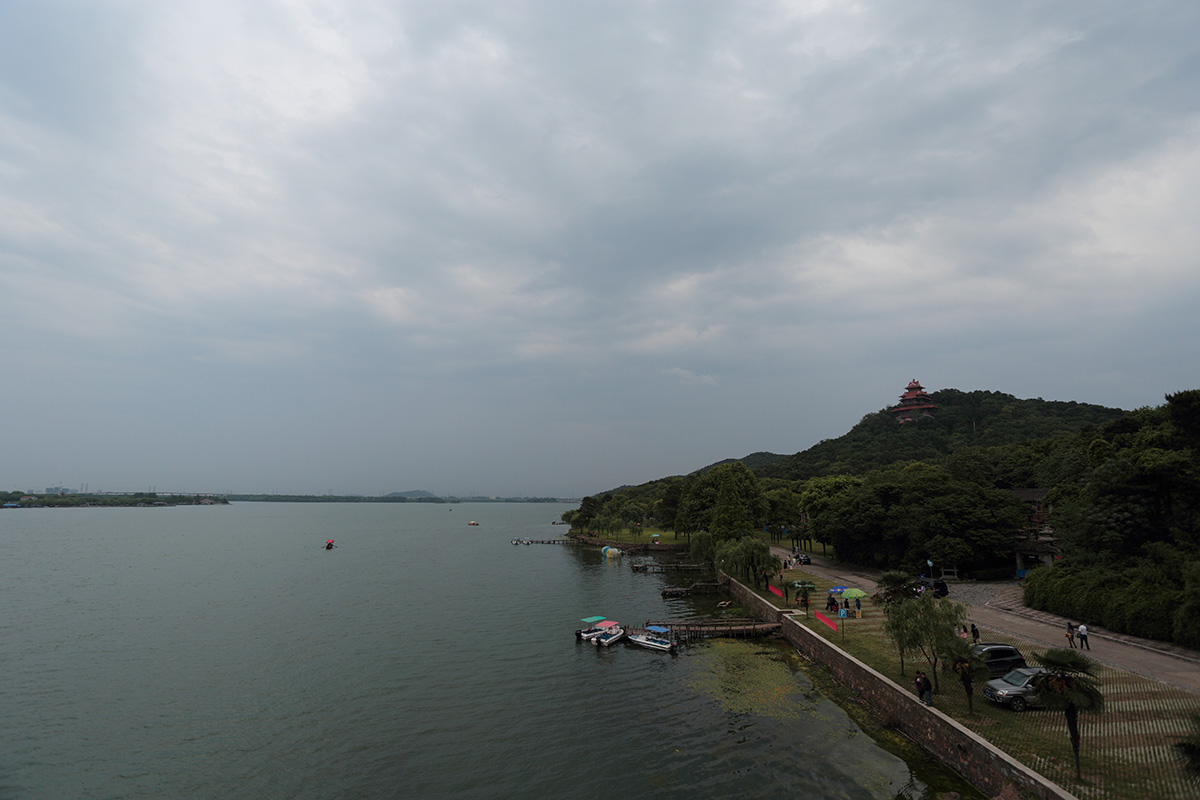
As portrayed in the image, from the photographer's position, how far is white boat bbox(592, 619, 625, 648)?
4422 centimetres

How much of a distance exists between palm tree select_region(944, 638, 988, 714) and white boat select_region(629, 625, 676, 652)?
2194cm

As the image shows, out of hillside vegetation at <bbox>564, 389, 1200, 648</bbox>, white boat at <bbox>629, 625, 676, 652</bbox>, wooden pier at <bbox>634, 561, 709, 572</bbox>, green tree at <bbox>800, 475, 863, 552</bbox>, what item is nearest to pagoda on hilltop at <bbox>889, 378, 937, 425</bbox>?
hillside vegetation at <bbox>564, 389, 1200, 648</bbox>

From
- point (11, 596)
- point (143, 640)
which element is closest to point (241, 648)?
point (143, 640)

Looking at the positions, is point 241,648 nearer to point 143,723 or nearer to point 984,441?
point 143,723

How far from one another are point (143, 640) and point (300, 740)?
30.3 m

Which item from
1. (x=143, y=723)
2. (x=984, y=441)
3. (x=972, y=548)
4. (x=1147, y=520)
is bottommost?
(x=143, y=723)

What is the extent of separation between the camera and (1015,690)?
23.2 meters

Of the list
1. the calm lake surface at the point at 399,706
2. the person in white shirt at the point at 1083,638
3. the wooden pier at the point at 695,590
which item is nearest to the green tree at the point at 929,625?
the calm lake surface at the point at 399,706

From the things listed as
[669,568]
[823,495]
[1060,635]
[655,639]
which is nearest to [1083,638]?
[1060,635]

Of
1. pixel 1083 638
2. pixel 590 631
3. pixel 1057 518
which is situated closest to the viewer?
pixel 1083 638

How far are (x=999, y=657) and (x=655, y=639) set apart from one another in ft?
77.9

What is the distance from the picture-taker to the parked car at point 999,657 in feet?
85.7

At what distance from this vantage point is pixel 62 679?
3700 cm

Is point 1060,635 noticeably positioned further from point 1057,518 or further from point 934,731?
point 1057,518
